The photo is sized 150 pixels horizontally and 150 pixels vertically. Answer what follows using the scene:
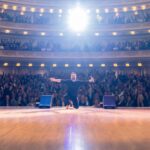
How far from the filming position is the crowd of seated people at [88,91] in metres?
16.9

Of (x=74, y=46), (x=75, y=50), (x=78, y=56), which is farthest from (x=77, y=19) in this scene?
(x=78, y=56)

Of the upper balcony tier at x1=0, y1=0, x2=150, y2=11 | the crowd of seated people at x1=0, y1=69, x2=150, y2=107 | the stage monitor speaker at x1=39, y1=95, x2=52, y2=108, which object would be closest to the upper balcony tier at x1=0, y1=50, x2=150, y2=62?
the crowd of seated people at x1=0, y1=69, x2=150, y2=107

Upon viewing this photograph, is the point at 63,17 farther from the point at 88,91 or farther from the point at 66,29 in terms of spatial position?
the point at 88,91

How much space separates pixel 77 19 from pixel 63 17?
6.35ft

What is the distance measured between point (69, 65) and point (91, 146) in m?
20.4

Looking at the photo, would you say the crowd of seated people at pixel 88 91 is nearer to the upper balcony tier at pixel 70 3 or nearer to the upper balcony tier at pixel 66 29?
the upper balcony tier at pixel 66 29

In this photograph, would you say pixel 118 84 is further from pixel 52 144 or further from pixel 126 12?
pixel 52 144

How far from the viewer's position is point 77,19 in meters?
24.8

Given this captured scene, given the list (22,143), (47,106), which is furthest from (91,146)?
(47,106)

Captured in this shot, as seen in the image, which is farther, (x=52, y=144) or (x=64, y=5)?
(x=64, y=5)

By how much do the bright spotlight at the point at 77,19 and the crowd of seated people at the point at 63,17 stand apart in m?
0.75

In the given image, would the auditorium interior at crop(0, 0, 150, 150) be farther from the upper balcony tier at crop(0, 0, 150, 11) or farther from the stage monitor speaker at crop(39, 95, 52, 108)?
the stage monitor speaker at crop(39, 95, 52, 108)

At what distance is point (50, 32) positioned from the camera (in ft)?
80.5

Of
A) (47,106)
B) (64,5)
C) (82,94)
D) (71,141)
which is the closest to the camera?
(71,141)
